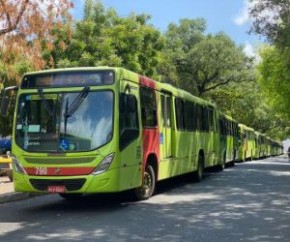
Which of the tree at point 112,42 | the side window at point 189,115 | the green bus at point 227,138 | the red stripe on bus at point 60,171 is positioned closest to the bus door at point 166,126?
Answer: the side window at point 189,115

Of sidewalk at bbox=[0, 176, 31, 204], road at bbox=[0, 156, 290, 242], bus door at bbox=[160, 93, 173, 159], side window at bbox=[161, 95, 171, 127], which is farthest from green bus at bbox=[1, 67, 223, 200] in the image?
sidewalk at bbox=[0, 176, 31, 204]

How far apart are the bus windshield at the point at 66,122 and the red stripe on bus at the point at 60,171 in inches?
14.6

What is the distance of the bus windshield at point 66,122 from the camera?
36.8 feet

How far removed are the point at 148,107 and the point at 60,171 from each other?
3202 millimetres

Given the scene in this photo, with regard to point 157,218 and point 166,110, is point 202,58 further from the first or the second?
point 157,218

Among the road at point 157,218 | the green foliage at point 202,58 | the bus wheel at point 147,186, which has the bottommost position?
the road at point 157,218

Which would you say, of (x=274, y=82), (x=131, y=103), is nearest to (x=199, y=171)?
(x=131, y=103)

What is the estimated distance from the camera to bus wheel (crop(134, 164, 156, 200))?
516 inches

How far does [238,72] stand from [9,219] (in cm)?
4193

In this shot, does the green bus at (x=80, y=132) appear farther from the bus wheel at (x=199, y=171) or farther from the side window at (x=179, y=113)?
the bus wheel at (x=199, y=171)

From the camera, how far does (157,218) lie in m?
10.5

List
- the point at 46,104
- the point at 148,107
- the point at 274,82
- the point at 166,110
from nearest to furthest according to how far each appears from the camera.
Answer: the point at 46,104 → the point at 148,107 → the point at 166,110 → the point at 274,82

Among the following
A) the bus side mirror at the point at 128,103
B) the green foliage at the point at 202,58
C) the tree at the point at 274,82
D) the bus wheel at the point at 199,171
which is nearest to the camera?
the bus side mirror at the point at 128,103

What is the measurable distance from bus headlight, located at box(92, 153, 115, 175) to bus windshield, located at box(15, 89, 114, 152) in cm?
30
